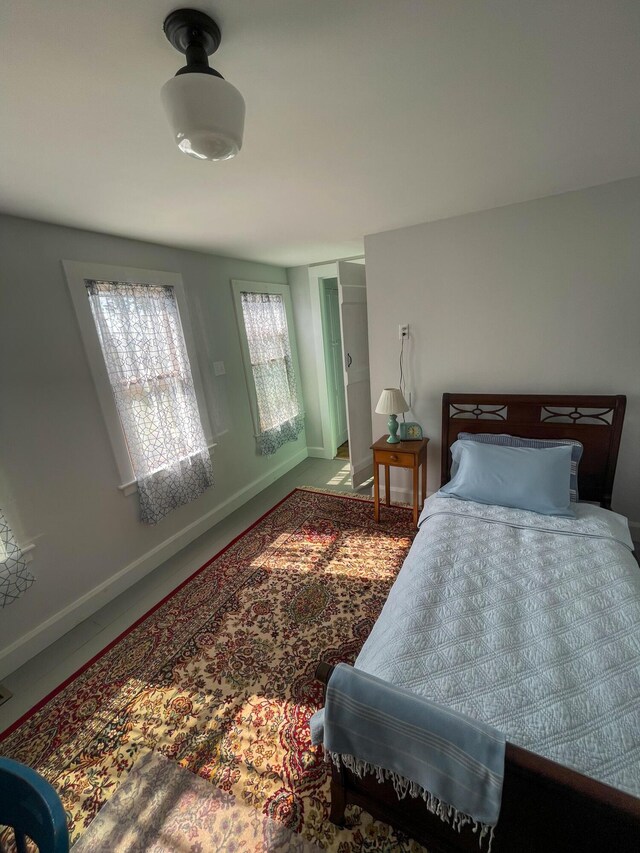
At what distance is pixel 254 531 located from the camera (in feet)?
9.52

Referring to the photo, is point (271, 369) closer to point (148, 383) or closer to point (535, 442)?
point (148, 383)

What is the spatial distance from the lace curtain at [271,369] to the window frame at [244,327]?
4 centimetres

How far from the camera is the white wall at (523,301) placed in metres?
2.12

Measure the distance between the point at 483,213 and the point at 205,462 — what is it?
277 centimetres

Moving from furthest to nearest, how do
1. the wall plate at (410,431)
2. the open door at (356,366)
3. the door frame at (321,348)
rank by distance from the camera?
the door frame at (321,348) < the open door at (356,366) < the wall plate at (410,431)

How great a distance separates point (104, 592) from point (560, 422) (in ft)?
10.6

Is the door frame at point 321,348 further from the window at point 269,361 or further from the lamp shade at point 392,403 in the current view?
the lamp shade at point 392,403

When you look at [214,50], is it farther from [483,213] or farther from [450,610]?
[483,213]

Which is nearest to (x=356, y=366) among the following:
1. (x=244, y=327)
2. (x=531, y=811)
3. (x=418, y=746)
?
(x=244, y=327)

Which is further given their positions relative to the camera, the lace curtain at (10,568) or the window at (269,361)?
the window at (269,361)

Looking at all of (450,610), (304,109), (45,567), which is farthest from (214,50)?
(45,567)

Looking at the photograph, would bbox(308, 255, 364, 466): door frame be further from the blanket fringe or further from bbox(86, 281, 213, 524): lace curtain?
the blanket fringe

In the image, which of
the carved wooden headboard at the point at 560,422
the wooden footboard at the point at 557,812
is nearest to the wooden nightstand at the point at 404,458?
the carved wooden headboard at the point at 560,422

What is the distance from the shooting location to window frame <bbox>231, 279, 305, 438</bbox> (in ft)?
10.7
